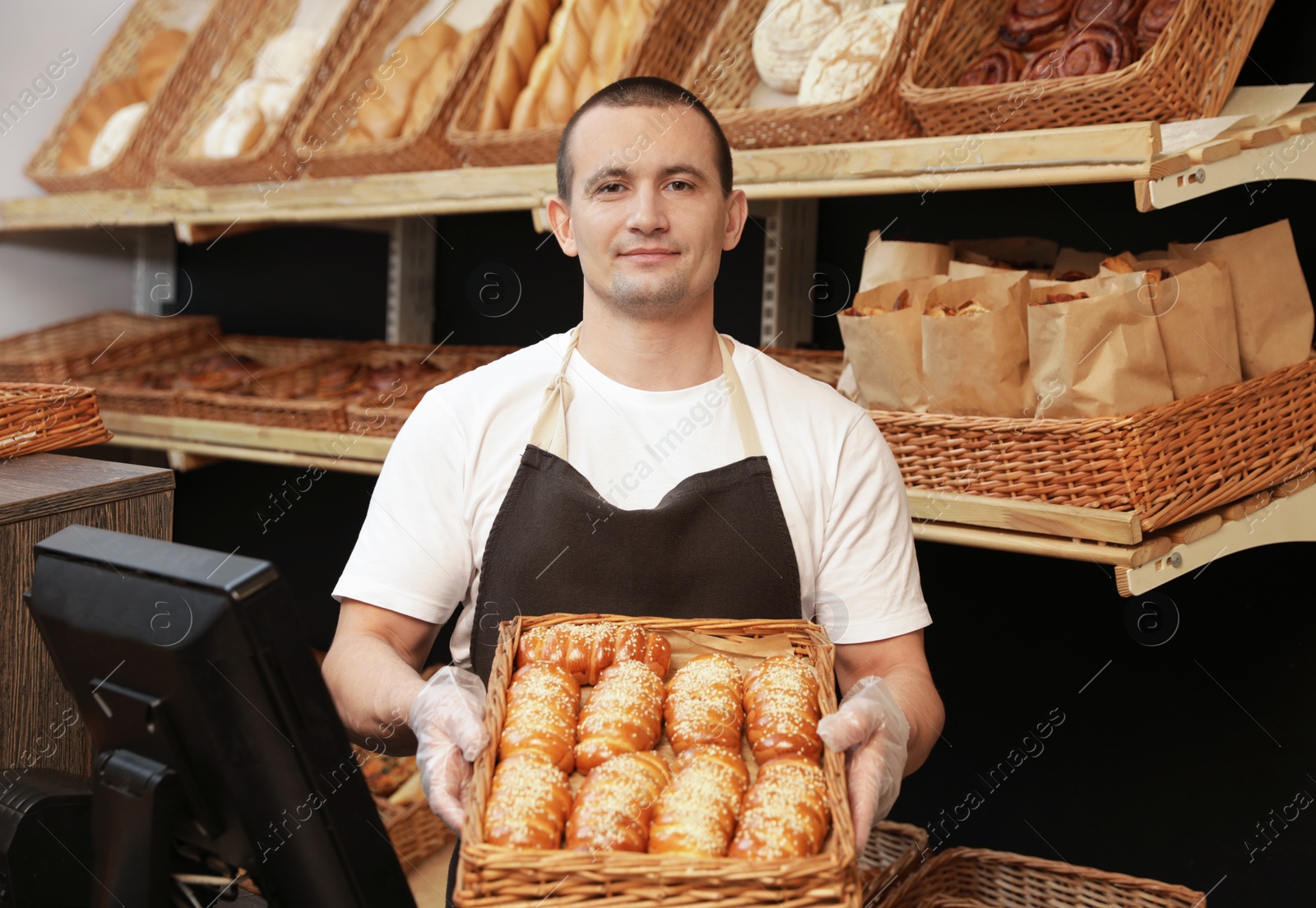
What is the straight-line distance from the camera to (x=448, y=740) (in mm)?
1108

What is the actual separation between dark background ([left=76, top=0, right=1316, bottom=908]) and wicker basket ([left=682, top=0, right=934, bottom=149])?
45 cm

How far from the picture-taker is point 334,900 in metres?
0.77

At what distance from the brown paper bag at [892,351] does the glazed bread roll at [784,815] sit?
0.88 meters

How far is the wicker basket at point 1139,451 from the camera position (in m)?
1.54

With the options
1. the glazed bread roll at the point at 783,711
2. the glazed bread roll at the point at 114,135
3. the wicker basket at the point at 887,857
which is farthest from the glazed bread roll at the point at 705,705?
the glazed bread roll at the point at 114,135

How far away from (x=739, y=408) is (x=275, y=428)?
4.97 ft

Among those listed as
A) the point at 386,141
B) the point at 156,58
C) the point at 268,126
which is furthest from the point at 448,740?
the point at 156,58

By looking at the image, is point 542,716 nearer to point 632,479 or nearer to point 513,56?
point 632,479

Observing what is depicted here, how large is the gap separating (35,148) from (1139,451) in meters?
3.45

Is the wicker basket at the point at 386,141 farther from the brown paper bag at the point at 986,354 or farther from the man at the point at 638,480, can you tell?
the brown paper bag at the point at 986,354

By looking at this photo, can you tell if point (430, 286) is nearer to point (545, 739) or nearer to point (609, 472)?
point (609, 472)

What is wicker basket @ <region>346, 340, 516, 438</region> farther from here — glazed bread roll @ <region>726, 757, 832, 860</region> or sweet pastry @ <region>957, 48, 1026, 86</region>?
glazed bread roll @ <region>726, 757, 832, 860</region>

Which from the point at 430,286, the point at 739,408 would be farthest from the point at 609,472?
the point at 430,286

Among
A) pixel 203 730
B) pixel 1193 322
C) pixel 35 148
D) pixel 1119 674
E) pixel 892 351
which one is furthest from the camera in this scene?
pixel 35 148
